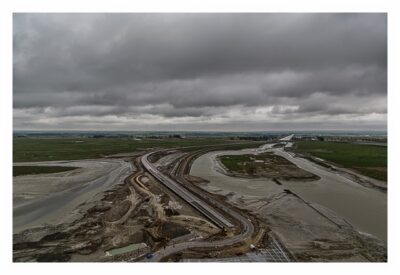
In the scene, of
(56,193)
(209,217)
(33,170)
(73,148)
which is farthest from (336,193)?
(73,148)

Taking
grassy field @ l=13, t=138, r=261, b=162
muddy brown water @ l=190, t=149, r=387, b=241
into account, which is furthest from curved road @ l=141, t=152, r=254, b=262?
grassy field @ l=13, t=138, r=261, b=162

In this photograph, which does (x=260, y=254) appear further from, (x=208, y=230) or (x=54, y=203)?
(x=54, y=203)

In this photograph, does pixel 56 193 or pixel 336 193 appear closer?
pixel 56 193

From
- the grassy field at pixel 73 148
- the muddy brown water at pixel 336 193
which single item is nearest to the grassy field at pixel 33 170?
the grassy field at pixel 73 148

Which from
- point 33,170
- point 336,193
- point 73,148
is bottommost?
point 336,193

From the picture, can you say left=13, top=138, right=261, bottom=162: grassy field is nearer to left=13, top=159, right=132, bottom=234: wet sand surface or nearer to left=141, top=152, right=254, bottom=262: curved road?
left=13, top=159, right=132, bottom=234: wet sand surface

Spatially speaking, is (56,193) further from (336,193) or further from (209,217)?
(336,193)

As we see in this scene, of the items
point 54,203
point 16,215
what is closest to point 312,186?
point 54,203
